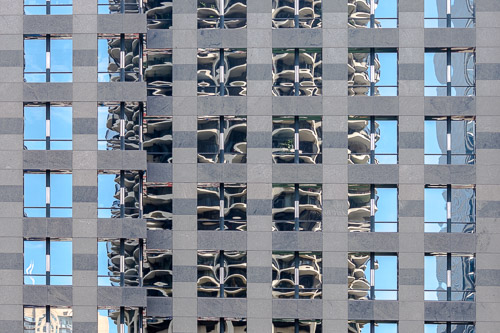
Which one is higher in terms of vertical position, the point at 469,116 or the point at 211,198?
the point at 469,116

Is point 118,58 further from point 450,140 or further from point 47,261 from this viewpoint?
point 450,140

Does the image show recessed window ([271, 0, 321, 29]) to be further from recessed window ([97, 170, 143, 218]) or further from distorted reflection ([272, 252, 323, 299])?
distorted reflection ([272, 252, 323, 299])

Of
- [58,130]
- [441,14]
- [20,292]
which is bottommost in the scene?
[20,292]

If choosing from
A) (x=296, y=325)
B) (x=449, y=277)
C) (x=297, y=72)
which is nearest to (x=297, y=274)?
(x=296, y=325)

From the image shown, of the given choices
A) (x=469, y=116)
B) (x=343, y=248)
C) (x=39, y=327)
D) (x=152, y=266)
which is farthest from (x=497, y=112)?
(x=39, y=327)

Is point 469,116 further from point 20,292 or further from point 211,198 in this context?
point 20,292
